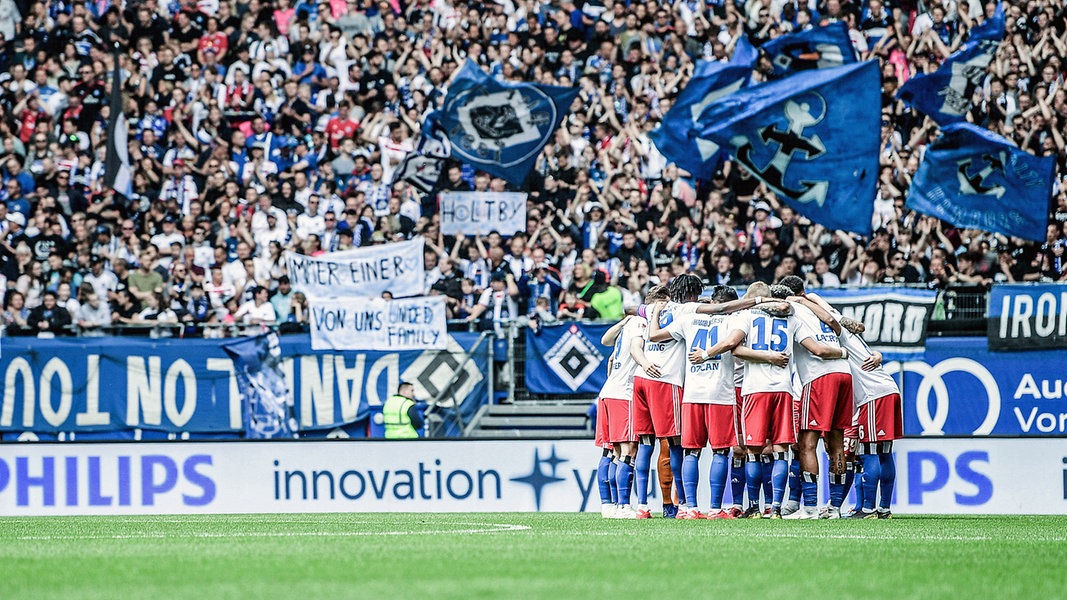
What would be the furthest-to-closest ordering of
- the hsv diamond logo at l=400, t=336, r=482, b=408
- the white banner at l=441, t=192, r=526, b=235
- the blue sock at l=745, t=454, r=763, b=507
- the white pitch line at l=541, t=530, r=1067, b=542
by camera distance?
the white banner at l=441, t=192, r=526, b=235, the hsv diamond logo at l=400, t=336, r=482, b=408, the blue sock at l=745, t=454, r=763, b=507, the white pitch line at l=541, t=530, r=1067, b=542

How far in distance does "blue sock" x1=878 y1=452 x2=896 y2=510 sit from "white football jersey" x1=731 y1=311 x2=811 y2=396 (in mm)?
1225

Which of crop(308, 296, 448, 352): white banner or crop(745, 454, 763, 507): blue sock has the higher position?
crop(308, 296, 448, 352): white banner

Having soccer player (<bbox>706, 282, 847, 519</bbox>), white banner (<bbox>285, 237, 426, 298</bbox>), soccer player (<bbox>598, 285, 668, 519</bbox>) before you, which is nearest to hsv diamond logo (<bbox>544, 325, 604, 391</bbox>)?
white banner (<bbox>285, 237, 426, 298</bbox>)

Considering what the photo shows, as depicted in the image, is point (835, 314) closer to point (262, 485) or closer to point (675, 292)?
point (675, 292)

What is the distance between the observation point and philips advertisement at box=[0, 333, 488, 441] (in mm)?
19422

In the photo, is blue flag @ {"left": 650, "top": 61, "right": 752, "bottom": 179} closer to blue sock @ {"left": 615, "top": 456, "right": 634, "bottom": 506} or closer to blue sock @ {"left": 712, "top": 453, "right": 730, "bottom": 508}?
blue sock @ {"left": 615, "top": 456, "right": 634, "bottom": 506}

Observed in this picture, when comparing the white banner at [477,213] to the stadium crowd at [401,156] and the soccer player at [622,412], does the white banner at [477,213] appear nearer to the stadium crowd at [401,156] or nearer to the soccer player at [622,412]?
the stadium crowd at [401,156]

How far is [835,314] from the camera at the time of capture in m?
13.1

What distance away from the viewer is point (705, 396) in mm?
12844

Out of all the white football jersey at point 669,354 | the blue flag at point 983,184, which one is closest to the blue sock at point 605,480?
the white football jersey at point 669,354

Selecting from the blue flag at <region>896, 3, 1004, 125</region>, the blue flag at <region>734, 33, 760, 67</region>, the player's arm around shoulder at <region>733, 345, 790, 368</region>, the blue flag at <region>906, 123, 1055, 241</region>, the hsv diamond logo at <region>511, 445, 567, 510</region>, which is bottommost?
the hsv diamond logo at <region>511, 445, 567, 510</region>

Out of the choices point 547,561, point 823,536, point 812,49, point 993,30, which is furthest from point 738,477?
point 993,30

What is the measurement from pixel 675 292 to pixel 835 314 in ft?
4.41

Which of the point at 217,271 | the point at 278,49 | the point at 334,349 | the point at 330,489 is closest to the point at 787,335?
the point at 330,489
